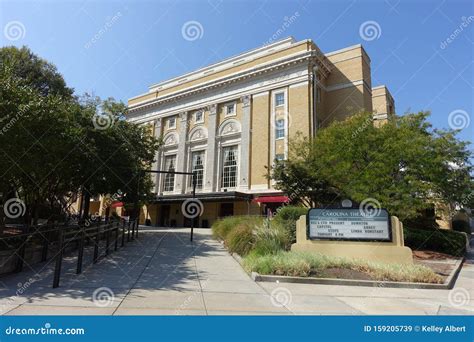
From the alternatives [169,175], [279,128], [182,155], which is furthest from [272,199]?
[169,175]

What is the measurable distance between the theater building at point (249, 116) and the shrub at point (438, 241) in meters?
13.3

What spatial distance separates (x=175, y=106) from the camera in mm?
42656

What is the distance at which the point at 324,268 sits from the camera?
9047 mm

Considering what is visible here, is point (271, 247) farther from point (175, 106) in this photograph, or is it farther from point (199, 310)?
point (175, 106)

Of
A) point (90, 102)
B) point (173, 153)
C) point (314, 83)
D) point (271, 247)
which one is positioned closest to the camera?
point (271, 247)

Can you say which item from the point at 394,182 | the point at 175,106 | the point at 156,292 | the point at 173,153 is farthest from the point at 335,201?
the point at 175,106

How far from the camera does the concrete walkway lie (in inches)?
205

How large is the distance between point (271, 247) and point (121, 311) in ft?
20.7

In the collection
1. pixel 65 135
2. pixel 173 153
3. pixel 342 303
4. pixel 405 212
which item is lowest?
pixel 342 303

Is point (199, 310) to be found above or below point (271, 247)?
below

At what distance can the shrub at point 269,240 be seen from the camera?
10398mm

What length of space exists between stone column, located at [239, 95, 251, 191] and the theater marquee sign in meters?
22.2

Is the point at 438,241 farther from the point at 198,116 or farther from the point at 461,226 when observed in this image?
the point at 198,116

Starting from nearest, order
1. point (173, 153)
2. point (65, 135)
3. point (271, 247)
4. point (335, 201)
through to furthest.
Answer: point (271, 247) < point (65, 135) < point (335, 201) < point (173, 153)
